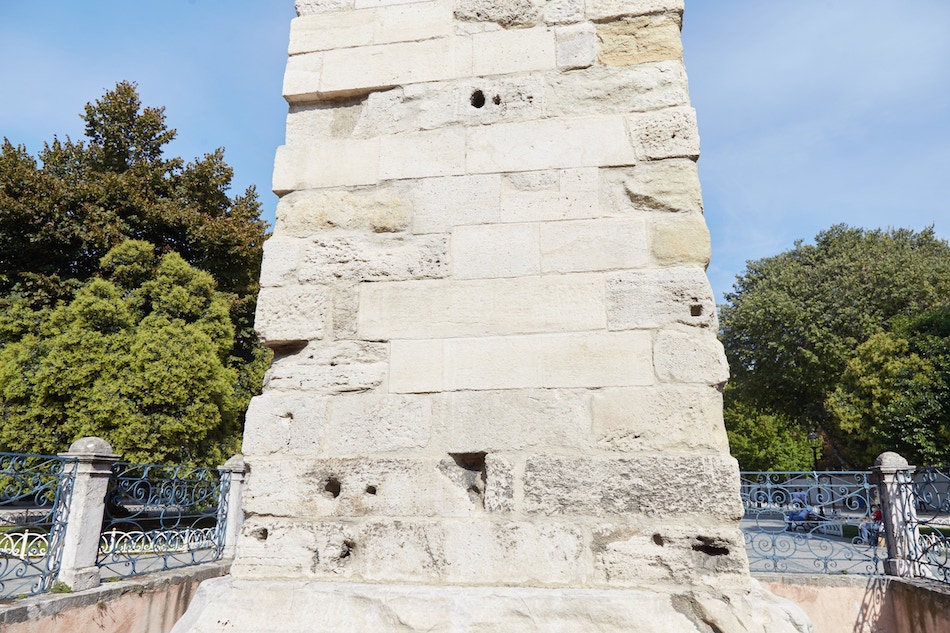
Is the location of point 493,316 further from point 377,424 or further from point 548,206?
point 377,424

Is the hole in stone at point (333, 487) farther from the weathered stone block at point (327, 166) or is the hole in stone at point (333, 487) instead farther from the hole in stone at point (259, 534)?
the weathered stone block at point (327, 166)

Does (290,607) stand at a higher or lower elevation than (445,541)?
lower

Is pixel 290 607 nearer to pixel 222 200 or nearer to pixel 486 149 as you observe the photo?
pixel 486 149

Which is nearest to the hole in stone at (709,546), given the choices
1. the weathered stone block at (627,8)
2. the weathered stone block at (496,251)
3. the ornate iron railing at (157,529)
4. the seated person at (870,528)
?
the weathered stone block at (496,251)

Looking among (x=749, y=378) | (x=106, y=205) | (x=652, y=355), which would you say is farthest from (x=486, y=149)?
(x=749, y=378)

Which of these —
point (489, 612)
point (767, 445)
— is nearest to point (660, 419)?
point (489, 612)

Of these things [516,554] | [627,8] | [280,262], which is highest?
[627,8]

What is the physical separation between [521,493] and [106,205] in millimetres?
16631

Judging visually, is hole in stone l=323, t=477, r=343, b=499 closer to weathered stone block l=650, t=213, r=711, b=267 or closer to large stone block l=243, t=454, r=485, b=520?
large stone block l=243, t=454, r=485, b=520

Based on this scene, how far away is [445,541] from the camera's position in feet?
7.54

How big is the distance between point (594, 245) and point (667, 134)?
23.4 inches

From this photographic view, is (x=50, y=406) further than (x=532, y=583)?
Yes

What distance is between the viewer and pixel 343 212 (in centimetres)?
276

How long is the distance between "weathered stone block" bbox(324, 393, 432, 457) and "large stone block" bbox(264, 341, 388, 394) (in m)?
0.07
